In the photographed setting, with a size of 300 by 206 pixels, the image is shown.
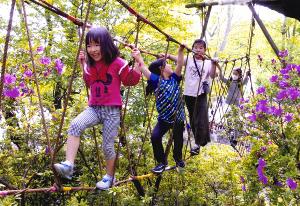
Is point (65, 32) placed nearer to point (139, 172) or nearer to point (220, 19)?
point (139, 172)

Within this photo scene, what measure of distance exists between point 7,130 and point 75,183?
936 millimetres

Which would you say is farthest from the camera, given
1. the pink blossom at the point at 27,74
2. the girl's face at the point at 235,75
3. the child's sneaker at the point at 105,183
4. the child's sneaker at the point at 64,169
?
the girl's face at the point at 235,75

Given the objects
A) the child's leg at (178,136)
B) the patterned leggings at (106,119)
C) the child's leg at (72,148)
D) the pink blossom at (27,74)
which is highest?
the pink blossom at (27,74)

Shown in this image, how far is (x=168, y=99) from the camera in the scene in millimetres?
3082

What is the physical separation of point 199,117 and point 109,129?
60.3 inches

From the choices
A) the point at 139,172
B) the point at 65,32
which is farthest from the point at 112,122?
the point at 65,32

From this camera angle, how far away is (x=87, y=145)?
148 inches

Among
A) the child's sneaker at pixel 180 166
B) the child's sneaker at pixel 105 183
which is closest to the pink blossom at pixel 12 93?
the child's sneaker at pixel 105 183

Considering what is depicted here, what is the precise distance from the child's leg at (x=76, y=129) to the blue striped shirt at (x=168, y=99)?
934 millimetres

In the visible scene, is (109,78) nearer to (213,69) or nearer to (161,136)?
(161,136)

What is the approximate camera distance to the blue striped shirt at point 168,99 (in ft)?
10.1

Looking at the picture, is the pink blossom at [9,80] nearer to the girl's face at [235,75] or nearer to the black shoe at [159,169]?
the black shoe at [159,169]

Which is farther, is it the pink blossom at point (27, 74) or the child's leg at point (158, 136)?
the pink blossom at point (27, 74)

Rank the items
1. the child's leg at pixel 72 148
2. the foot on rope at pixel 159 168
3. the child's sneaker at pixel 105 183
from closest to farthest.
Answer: the child's leg at pixel 72 148, the child's sneaker at pixel 105 183, the foot on rope at pixel 159 168
